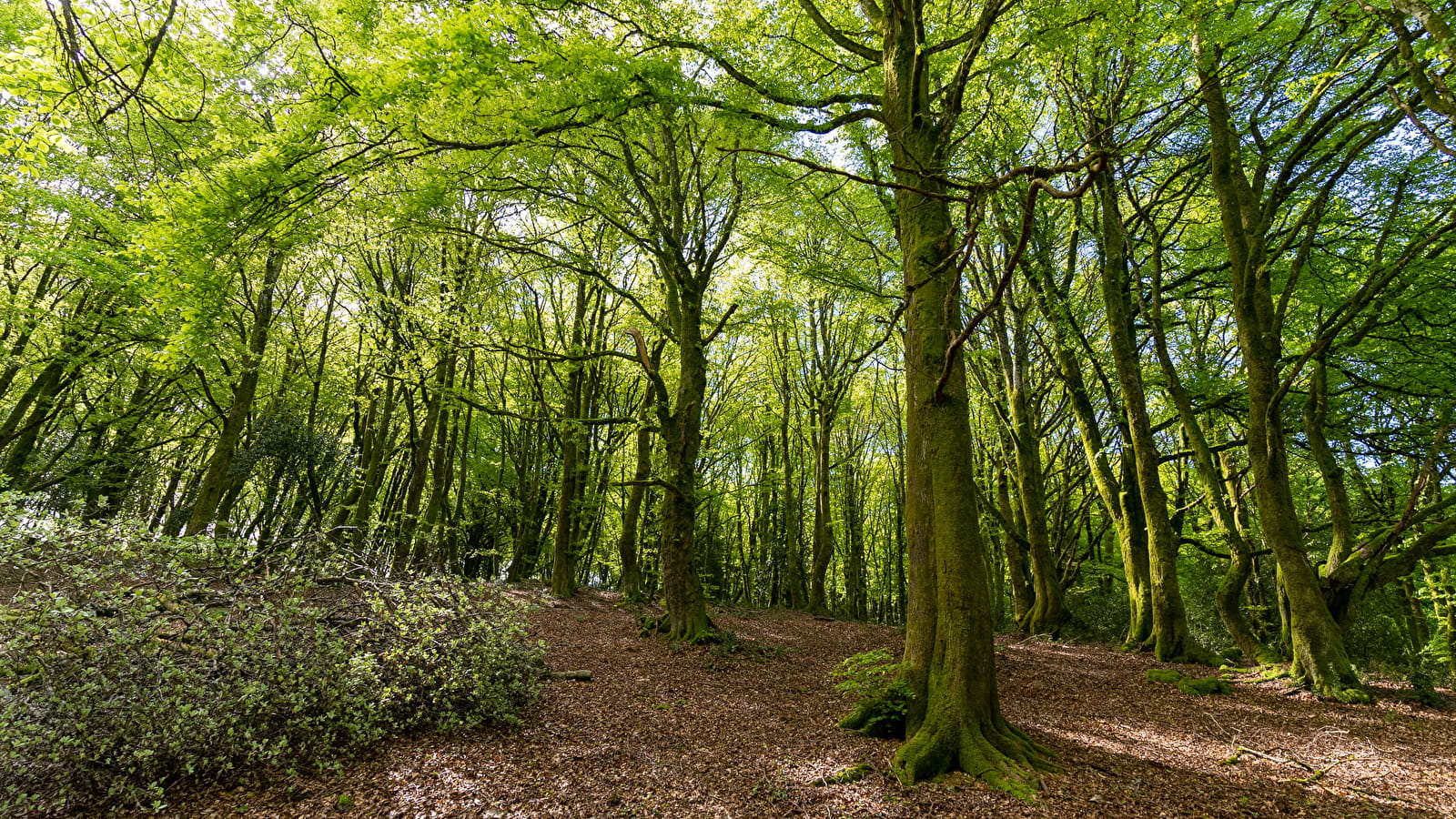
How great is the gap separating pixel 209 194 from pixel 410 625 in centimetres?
398

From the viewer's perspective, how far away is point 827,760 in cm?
413

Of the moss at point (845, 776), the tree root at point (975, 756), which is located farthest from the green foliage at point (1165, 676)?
the moss at point (845, 776)

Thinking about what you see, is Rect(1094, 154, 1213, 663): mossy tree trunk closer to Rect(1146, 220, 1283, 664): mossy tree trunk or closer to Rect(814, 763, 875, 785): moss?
Rect(1146, 220, 1283, 664): mossy tree trunk

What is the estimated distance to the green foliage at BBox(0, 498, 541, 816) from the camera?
3.34 m

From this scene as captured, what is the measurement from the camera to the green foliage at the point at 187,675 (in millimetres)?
3336

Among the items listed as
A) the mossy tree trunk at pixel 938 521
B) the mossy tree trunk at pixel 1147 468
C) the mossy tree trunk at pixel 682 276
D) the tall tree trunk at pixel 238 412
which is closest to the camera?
the mossy tree trunk at pixel 938 521

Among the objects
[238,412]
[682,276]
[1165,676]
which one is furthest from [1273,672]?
[238,412]

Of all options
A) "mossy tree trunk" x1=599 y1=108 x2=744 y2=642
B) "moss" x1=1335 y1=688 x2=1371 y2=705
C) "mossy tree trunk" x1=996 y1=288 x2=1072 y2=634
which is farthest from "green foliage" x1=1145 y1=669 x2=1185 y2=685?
"mossy tree trunk" x1=599 y1=108 x2=744 y2=642

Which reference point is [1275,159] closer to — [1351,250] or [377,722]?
[1351,250]

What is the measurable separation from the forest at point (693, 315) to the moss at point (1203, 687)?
28cm

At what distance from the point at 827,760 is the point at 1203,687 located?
18.9ft

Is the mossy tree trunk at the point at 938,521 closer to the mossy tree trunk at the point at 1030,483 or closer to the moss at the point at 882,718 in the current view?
the moss at the point at 882,718

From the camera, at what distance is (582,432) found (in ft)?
37.3

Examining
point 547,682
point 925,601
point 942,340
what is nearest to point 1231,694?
point 925,601
